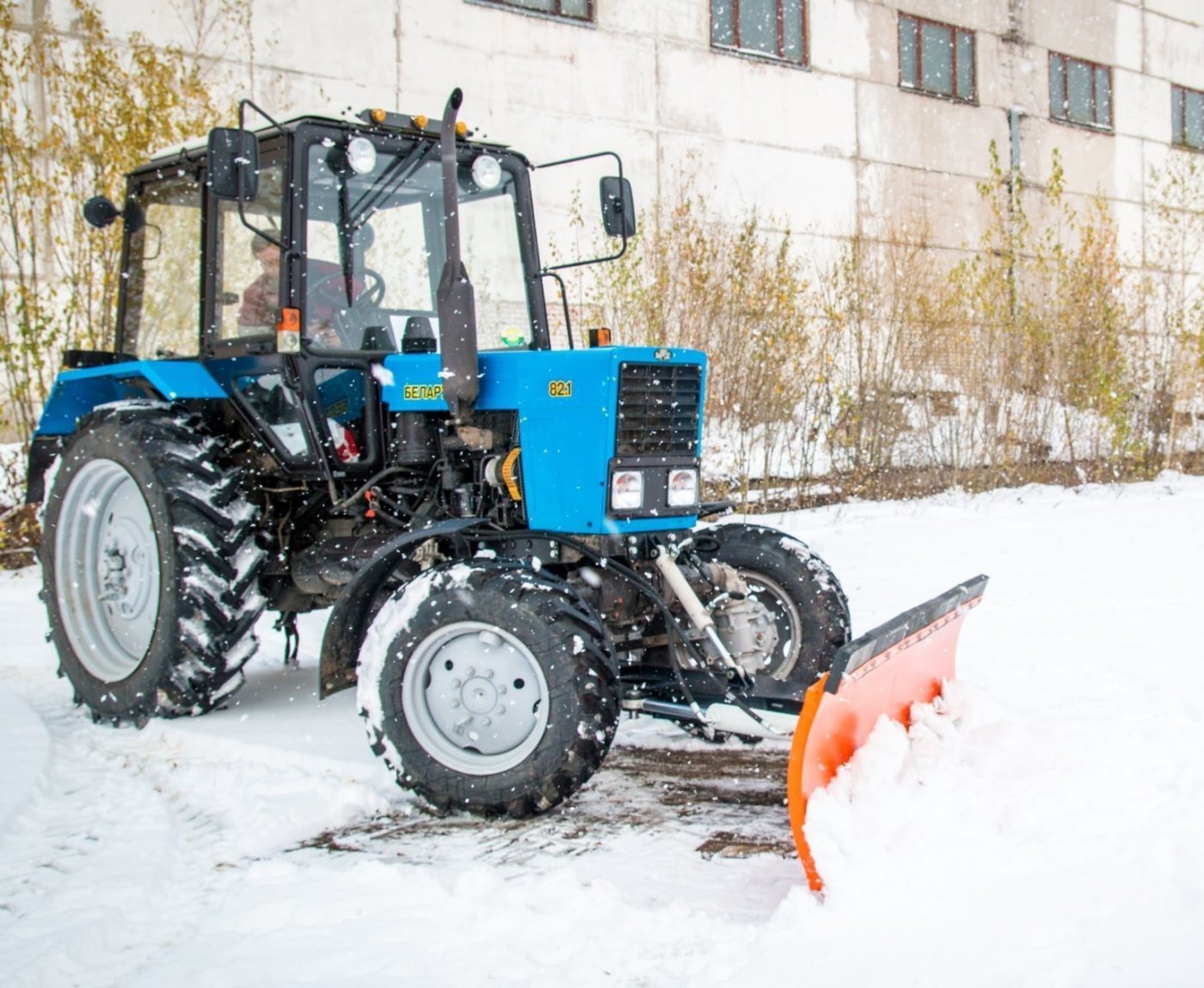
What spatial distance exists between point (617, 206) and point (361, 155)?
977 mm

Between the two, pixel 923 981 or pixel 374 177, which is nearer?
pixel 923 981

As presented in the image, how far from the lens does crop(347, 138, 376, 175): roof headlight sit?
4480mm

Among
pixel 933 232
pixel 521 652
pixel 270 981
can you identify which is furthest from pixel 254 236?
pixel 933 232

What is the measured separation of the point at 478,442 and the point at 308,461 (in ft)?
2.58

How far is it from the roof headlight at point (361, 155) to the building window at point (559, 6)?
336 inches

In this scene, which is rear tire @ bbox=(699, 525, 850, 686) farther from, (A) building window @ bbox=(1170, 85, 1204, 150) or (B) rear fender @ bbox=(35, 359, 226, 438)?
(A) building window @ bbox=(1170, 85, 1204, 150)

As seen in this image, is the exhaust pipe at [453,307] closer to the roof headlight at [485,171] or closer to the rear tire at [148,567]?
the roof headlight at [485,171]

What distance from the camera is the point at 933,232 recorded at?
16.7m

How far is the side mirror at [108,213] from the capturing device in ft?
16.3

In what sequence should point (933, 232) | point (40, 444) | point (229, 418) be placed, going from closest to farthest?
1. point (229, 418)
2. point (40, 444)
3. point (933, 232)

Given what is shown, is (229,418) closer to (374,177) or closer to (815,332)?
(374,177)

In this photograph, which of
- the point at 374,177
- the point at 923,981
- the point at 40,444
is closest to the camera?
the point at 923,981

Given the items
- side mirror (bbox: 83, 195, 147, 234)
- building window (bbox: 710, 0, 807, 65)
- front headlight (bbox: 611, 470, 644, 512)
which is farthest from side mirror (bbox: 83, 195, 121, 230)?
building window (bbox: 710, 0, 807, 65)

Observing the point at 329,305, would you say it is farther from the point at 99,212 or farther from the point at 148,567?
the point at 148,567
